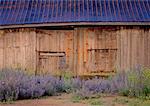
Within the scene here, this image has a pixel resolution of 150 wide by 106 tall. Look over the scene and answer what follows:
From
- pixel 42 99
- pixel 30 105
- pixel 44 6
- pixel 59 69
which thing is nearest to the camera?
pixel 30 105

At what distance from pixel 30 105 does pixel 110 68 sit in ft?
29.3

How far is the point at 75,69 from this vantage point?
18.5m

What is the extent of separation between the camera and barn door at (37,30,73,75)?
727 inches

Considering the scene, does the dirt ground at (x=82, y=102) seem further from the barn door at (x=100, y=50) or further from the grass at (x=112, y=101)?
the barn door at (x=100, y=50)

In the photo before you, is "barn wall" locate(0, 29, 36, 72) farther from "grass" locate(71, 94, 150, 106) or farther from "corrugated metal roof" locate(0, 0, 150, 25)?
"grass" locate(71, 94, 150, 106)

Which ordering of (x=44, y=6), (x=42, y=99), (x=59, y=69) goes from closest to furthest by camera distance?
(x=42, y=99) → (x=59, y=69) → (x=44, y=6)

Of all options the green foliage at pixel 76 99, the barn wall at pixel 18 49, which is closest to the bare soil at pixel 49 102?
the green foliage at pixel 76 99

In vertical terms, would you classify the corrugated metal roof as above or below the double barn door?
above

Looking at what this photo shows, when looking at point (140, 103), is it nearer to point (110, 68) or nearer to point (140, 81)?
point (140, 81)

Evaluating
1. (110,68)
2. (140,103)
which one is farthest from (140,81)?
(110,68)

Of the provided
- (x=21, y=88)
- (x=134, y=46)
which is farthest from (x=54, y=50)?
(x=21, y=88)

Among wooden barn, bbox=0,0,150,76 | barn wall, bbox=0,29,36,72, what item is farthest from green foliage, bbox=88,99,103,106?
barn wall, bbox=0,29,36,72

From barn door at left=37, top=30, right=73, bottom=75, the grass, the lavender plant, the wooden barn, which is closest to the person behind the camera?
the grass

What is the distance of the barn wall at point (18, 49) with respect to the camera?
731 inches
